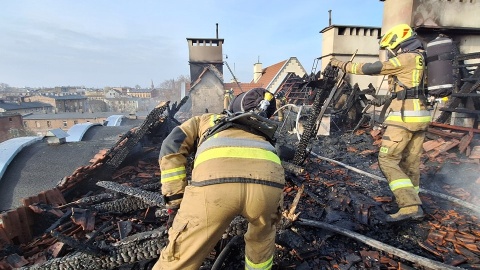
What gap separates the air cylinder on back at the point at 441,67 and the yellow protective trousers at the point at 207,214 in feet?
9.60

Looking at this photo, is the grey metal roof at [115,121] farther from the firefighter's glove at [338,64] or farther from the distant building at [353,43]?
the firefighter's glove at [338,64]

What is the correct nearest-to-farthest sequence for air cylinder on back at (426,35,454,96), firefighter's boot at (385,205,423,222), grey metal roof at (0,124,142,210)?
firefighter's boot at (385,205,423,222), air cylinder on back at (426,35,454,96), grey metal roof at (0,124,142,210)

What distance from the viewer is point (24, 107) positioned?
49.0 metres

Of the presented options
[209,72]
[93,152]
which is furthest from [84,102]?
[93,152]

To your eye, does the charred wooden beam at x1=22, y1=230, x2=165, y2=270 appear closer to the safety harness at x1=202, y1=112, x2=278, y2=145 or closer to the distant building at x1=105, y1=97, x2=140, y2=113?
the safety harness at x1=202, y1=112, x2=278, y2=145

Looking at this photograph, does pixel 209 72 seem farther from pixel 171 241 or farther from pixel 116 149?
pixel 171 241

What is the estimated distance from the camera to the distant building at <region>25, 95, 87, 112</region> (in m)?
57.2

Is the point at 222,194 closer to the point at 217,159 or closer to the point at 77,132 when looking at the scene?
the point at 217,159

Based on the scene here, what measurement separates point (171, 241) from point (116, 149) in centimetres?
358

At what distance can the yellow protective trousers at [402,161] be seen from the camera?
305 cm

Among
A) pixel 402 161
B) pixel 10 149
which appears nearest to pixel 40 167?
pixel 10 149

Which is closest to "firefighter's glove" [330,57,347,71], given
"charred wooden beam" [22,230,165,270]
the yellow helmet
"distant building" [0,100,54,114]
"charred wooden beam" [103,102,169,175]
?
the yellow helmet

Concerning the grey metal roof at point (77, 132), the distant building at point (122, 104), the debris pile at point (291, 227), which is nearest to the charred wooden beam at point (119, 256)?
the debris pile at point (291, 227)

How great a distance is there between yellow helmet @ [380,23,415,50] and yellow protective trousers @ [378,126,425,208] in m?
1.18
